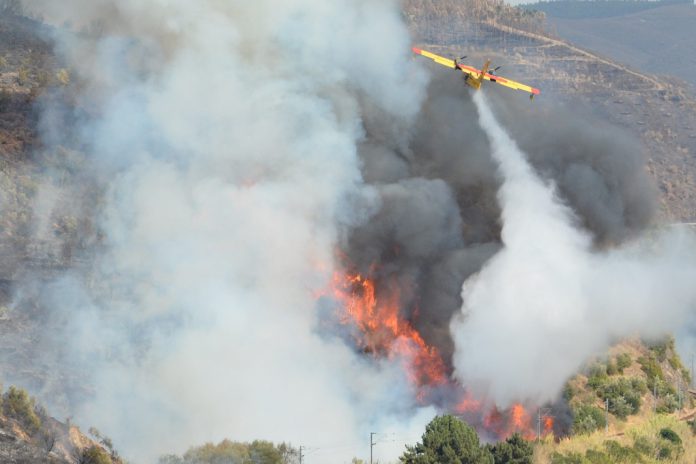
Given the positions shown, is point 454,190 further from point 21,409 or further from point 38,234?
point 21,409

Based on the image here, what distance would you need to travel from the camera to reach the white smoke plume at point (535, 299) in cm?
6206

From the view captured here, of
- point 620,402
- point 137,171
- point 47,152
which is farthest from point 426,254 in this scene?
point 47,152

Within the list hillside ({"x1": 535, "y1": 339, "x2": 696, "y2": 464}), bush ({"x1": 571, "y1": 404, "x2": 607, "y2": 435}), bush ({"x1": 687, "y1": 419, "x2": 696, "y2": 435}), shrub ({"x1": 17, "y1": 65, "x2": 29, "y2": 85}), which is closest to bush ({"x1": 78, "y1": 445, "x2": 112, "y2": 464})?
hillside ({"x1": 535, "y1": 339, "x2": 696, "y2": 464})

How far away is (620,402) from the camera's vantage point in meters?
62.3

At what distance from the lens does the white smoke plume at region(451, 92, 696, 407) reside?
6206 centimetres

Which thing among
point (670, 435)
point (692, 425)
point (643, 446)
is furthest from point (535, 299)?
point (643, 446)

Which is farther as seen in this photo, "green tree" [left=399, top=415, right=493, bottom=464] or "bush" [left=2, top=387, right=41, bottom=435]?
"bush" [left=2, top=387, right=41, bottom=435]

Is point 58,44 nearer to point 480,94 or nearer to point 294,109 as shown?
point 294,109

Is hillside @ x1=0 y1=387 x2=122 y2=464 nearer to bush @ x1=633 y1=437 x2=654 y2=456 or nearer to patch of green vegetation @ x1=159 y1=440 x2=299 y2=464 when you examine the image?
patch of green vegetation @ x1=159 y1=440 x2=299 y2=464

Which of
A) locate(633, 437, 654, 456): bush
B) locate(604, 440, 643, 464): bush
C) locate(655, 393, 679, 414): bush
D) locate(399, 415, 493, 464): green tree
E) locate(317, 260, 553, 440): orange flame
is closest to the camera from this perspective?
locate(399, 415, 493, 464): green tree

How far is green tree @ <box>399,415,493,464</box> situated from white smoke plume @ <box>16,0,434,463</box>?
10.7m

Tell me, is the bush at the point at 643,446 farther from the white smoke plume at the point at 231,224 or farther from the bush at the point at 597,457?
the white smoke plume at the point at 231,224

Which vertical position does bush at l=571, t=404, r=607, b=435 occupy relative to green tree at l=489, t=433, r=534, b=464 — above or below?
above

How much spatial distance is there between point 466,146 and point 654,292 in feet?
72.2
